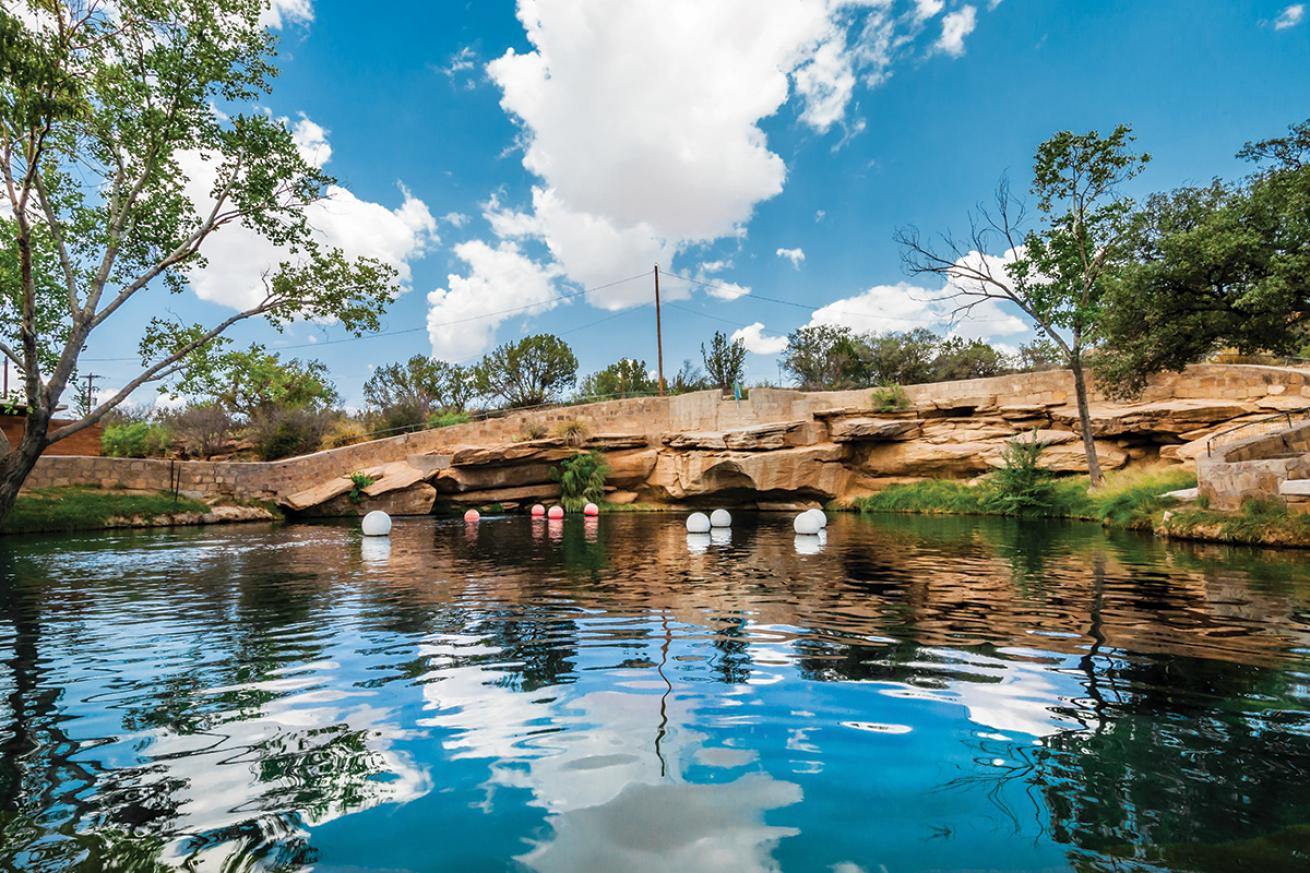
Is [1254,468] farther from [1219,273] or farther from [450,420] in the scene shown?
[450,420]

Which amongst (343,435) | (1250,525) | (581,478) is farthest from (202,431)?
(1250,525)

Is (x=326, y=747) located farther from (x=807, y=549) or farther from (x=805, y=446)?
(x=805, y=446)

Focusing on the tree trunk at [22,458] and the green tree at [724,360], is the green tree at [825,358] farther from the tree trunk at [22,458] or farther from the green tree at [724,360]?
the tree trunk at [22,458]

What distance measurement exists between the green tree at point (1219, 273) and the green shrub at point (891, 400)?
30.0ft

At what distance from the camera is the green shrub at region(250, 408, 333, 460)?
28.3m

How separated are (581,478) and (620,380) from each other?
761 inches

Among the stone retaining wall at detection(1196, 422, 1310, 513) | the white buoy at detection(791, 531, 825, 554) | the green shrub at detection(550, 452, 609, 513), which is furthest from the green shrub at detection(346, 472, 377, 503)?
the stone retaining wall at detection(1196, 422, 1310, 513)

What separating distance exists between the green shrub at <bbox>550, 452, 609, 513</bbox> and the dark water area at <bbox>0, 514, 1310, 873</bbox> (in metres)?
18.3

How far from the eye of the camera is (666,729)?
3.19m

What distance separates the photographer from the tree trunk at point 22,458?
11656 mm

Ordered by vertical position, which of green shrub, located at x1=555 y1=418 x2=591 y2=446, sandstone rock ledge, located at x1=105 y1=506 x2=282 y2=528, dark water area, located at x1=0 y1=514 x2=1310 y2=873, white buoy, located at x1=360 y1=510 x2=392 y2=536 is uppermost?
green shrub, located at x1=555 y1=418 x2=591 y2=446

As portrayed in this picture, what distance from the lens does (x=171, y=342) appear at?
14531 mm

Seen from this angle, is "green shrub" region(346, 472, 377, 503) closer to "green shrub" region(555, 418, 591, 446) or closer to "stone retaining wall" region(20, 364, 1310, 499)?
"stone retaining wall" region(20, 364, 1310, 499)

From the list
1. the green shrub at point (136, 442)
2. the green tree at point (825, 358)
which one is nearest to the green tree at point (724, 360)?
the green tree at point (825, 358)
